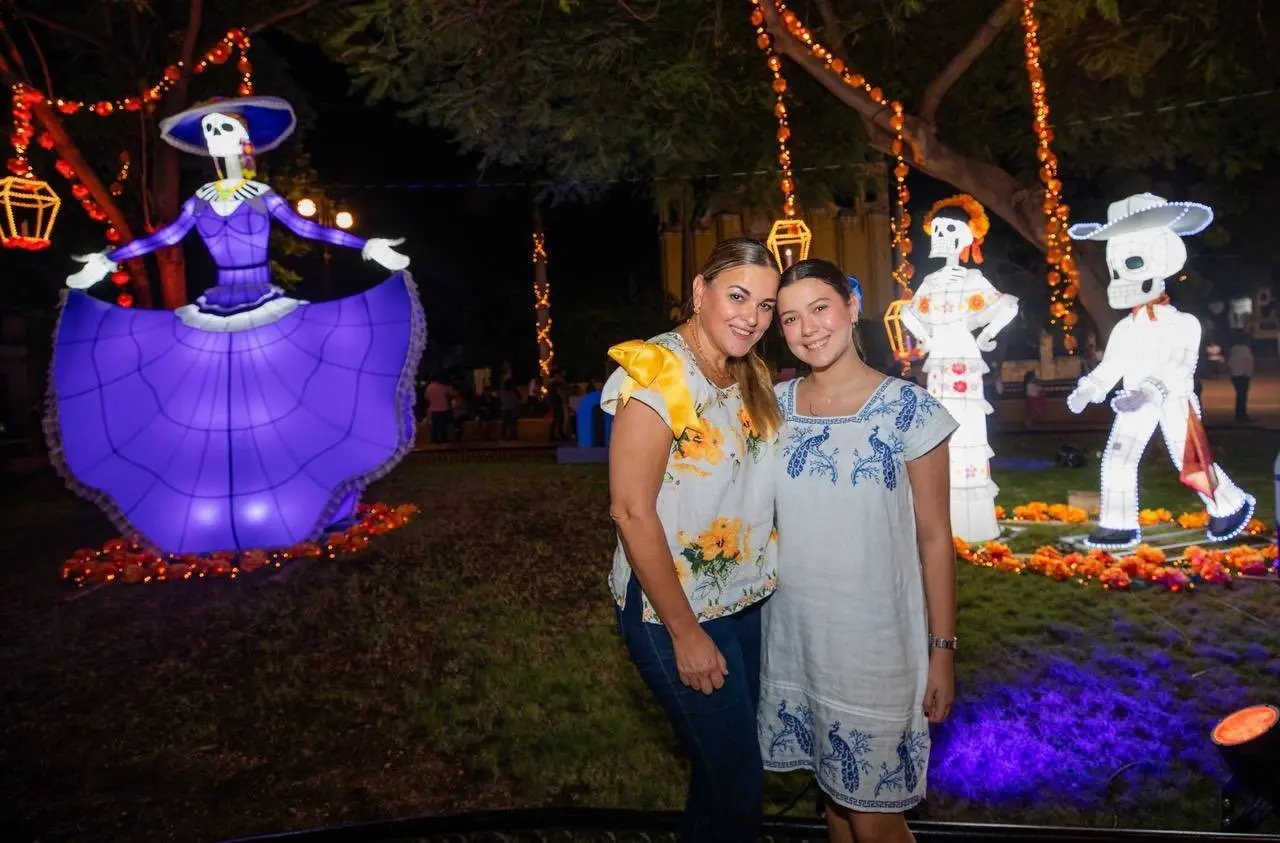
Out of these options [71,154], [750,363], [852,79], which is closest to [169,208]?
[71,154]

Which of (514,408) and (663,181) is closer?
(663,181)

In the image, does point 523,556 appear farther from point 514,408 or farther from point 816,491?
point 514,408

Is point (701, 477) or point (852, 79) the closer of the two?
point (701, 477)

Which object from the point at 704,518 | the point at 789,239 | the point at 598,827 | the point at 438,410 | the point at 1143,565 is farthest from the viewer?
the point at 438,410

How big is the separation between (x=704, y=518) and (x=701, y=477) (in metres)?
0.10

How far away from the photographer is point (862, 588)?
2.36 metres

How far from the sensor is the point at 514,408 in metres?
21.1

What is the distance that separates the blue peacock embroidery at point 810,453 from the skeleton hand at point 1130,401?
216 inches

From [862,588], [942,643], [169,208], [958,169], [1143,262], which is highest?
[169,208]

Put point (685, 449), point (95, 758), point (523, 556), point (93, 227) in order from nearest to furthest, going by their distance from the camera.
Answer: point (685, 449) → point (95, 758) → point (523, 556) → point (93, 227)

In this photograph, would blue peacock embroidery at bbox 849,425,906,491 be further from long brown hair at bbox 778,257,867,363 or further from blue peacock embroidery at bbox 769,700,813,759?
blue peacock embroidery at bbox 769,700,813,759

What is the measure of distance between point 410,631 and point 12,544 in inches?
247

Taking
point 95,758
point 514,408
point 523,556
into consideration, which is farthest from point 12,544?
point 514,408

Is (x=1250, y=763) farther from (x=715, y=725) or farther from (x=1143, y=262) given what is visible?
(x=1143, y=262)
